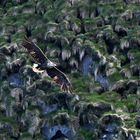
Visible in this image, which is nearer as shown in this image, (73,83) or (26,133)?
(26,133)

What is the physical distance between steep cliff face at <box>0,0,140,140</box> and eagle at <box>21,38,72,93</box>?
0.82m

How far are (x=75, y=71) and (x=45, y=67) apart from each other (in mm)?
3727

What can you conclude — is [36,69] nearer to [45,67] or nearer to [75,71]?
[45,67]

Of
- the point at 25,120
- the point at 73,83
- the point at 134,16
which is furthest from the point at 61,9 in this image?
the point at 25,120

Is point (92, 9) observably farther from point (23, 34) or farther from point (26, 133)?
point (26, 133)

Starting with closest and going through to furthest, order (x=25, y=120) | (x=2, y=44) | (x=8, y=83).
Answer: (x=25, y=120)
(x=8, y=83)
(x=2, y=44)

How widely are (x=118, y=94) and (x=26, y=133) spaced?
11.4m

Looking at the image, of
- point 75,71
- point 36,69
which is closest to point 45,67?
point 36,69

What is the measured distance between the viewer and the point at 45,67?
283 feet

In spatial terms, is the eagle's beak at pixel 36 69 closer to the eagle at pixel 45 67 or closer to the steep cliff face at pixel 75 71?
the eagle at pixel 45 67

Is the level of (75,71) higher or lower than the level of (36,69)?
lower

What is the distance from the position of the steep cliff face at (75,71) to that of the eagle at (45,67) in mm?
822

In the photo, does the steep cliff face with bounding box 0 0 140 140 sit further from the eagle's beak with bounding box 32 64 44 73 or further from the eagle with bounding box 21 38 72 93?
the eagle with bounding box 21 38 72 93

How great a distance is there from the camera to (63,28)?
92562mm
